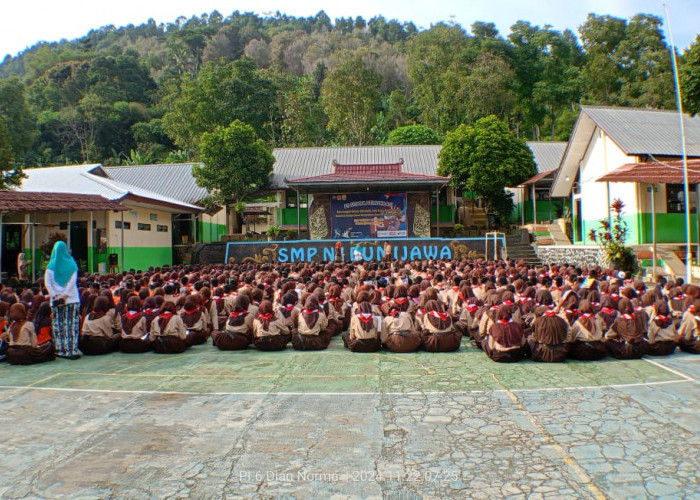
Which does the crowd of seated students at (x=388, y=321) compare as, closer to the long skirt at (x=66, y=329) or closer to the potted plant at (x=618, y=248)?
the long skirt at (x=66, y=329)

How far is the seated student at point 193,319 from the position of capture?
931 centimetres

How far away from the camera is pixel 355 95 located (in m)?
41.2

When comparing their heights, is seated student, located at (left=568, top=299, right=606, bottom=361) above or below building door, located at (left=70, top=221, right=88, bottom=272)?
below

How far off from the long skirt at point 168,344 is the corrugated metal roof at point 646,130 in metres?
15.0

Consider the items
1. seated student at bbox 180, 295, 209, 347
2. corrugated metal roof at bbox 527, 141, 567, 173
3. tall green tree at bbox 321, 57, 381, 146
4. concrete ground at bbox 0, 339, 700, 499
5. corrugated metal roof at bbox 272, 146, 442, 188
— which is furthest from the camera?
tall green tree at bbox 321, 57, 381, 146

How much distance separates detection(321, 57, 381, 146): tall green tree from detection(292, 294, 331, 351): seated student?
34511 millimetres

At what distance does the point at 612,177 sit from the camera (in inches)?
561

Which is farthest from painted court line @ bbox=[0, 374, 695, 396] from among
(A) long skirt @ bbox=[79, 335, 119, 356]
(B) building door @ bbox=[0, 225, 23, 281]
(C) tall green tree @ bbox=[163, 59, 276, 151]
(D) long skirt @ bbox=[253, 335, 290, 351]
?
(C) tall green tree @ bbox=[163, 59, 276, 151]

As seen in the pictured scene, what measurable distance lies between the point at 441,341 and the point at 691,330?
3.71m

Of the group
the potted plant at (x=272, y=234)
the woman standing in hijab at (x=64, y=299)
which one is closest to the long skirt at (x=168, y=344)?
the woman standing in hijab at (x=64, y=299)

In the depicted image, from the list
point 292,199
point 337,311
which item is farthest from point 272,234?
point 337,311

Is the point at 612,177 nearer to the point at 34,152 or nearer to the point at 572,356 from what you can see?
the point at 572,356

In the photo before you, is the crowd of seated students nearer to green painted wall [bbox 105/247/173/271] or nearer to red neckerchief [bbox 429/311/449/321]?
red neckerchief [bbox 429/311/449/321]

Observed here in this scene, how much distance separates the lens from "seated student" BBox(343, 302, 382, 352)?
8.43 m
